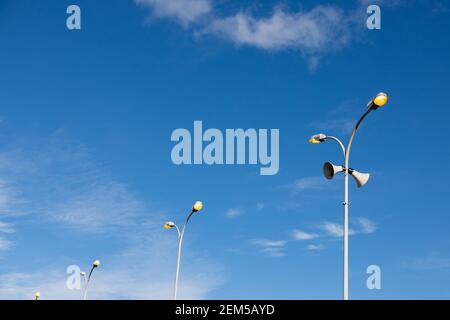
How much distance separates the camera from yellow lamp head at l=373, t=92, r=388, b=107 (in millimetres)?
14602

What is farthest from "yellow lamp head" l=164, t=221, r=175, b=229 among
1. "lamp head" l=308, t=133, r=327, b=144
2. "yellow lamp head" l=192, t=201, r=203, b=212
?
"lamp head" l=308, t=133, r=327, b=144

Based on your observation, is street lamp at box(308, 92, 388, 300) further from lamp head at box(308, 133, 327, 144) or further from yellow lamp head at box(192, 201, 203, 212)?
yellow lamp head at box(192, 201, 203, 212)

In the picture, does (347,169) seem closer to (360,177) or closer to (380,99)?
(360,177)

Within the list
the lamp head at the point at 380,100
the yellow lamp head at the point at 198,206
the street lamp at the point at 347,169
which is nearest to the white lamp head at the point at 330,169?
the street lamp at the point at 347,169

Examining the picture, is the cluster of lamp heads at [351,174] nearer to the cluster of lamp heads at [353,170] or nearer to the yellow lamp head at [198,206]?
the cluster of lamp heads at [353,170]

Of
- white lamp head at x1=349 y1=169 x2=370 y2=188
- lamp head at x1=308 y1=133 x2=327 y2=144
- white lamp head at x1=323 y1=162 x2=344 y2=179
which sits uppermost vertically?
lamp head at x1=308 y1=133 x2=327 y2=144

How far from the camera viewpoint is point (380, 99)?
14.6 meters

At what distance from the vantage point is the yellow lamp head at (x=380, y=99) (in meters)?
14.6

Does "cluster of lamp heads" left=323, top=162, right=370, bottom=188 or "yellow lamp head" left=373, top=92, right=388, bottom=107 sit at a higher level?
"yellow lamp head" left=373, top=92, right=388, bottom=107
